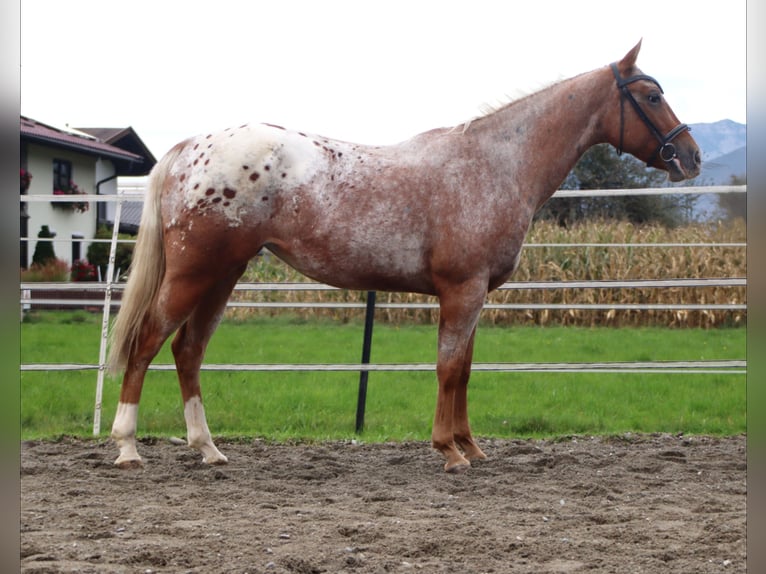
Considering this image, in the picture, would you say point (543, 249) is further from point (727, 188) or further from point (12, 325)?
point (12, 325)

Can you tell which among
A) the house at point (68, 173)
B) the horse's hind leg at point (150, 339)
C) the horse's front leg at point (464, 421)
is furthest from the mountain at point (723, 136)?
the house at point (68, 173)

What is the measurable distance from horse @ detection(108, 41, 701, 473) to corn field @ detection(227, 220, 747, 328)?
29.1 ft

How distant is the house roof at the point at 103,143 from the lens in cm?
2486

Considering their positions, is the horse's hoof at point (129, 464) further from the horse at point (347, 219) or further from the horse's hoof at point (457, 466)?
the horse's hoof at point (457, 466)

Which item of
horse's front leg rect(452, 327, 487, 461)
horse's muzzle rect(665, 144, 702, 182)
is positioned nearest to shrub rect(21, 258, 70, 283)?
horse's front leg rect(452, 327, 487, 461)

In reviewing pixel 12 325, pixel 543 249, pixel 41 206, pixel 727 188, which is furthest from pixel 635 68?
pixel 41 206

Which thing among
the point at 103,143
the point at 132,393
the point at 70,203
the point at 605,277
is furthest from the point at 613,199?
the point at 103,143

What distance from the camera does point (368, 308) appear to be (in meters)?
6.21

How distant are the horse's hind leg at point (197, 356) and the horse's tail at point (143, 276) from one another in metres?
0.32

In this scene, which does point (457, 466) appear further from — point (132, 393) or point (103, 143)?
point (103, 143)

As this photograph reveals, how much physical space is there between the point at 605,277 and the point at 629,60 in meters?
10.8

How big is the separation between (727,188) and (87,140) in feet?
87.0

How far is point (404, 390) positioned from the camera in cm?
846

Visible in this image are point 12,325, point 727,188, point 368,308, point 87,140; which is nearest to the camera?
point 12,325
